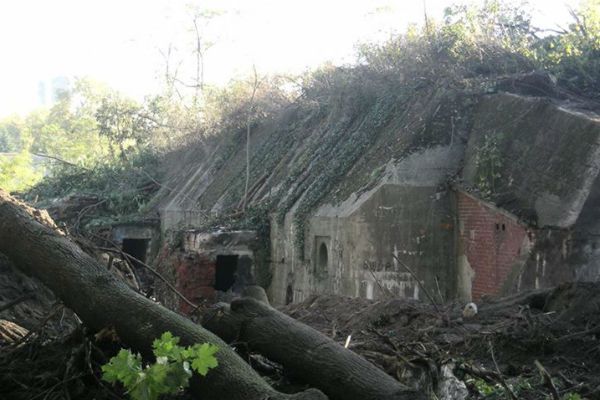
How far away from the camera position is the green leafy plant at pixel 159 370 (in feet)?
14.5

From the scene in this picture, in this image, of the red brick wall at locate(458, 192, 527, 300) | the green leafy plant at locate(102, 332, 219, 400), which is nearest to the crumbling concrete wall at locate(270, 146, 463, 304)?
the red brick wall at locate(458, 192, 527, 300)

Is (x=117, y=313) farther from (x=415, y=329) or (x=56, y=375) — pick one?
(x=415, y=329)

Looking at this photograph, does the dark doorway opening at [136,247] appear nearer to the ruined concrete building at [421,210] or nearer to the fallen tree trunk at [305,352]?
the ruined concrete building at [421,210]

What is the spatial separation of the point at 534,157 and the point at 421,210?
218 cm

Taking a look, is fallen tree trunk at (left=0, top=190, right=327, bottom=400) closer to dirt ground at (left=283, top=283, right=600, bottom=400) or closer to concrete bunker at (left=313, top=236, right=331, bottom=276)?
dirt ground at (left=283, top=283, right=600, bottom=400)

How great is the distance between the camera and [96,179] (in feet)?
99.1

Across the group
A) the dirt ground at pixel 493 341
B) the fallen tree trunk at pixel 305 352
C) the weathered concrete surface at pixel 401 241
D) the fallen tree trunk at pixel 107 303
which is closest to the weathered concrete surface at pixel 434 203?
the weathered concrete surface at pixel 401 241

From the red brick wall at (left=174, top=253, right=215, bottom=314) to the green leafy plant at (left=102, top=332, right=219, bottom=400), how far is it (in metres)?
11.1

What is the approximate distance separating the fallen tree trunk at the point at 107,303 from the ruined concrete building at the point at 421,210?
446 centimetres

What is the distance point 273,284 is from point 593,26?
809cm

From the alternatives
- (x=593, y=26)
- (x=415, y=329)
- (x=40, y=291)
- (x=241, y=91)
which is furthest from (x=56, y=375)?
(x=241, y=91)

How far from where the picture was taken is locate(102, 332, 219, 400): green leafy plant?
4410 millimetres

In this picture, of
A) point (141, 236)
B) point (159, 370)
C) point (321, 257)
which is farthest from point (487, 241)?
point (141, 236)

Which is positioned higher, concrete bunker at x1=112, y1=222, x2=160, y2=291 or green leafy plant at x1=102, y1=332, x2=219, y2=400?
green leafy plant at x1=102, y1=332, x2=219, y2=400
